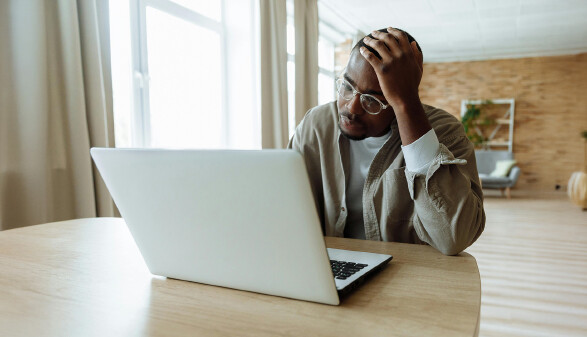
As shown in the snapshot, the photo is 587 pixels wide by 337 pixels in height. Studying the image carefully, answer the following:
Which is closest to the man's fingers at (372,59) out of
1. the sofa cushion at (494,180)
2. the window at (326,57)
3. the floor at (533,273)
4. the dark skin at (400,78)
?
the dark skin at (400,78)

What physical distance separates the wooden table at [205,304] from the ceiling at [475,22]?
4.77 m

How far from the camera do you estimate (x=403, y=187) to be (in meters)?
1.08

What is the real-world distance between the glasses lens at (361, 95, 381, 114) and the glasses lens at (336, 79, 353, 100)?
4 centimetres

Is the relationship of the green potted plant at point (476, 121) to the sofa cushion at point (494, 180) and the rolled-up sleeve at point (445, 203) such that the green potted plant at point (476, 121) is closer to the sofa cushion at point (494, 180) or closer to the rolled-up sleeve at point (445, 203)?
the sofa cushion at point (494, 180)

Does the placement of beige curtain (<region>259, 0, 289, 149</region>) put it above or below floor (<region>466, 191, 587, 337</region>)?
above

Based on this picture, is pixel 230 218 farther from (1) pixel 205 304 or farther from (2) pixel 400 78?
(2) pixel 400 78

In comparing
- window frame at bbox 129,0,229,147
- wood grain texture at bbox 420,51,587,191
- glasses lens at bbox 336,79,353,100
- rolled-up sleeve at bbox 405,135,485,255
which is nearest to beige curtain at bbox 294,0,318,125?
window frame at bbox 129,0,229,147

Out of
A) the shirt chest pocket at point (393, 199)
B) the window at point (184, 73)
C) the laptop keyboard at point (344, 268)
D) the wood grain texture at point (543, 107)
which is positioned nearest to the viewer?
the laptop keyboard at point (344, 268)

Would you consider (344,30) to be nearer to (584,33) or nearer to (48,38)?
(584,33)

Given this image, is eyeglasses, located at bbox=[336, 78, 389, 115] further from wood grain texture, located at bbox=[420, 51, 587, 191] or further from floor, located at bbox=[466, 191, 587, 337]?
wood grain texture, located at bbox=[420, 51, 587, 191]

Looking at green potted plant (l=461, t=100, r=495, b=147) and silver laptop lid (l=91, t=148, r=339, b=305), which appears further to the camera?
green potted plant (l=461, t=100, r=495, b=147)

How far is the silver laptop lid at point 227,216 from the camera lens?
1.68ft

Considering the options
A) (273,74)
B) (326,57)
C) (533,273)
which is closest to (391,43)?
(533,273)

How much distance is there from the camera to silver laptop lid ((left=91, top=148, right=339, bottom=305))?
512 mm
